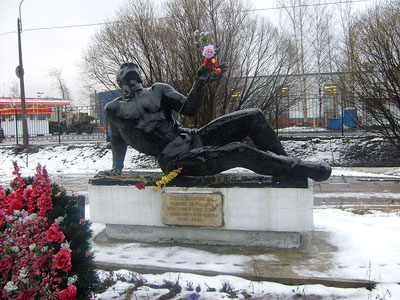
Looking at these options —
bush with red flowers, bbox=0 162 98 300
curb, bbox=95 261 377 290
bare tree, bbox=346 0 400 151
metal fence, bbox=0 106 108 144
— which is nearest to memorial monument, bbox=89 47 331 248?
curb, bbox=95 261 377 290

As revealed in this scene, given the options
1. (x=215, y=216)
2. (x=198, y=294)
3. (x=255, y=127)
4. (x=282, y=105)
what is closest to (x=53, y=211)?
(x=198, y=294)

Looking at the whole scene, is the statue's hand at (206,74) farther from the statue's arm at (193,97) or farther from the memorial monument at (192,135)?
the memorial monument at (192,135)

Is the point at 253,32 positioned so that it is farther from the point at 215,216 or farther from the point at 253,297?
the point at 253,297

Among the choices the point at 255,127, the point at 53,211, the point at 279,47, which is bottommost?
the point at 53,211

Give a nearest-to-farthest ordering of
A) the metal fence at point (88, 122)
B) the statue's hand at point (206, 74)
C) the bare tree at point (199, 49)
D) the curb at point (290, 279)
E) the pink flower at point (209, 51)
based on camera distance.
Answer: the curb at point (290, 279)
the pink flower at point (209, 51)
the statue's hand at point (206, 74)
the bare tree at point (199, 49)
the metal fence at point (88, 122)

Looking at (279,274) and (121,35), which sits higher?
(121,35)

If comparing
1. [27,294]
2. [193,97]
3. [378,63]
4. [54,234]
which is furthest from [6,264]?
[378,63]

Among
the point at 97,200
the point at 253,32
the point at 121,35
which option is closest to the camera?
the point at 97,200

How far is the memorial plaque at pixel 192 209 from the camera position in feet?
13.8

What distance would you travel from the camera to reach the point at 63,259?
2.36 metres

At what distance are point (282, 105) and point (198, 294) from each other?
48.0 ft

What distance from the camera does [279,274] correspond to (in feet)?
11.2

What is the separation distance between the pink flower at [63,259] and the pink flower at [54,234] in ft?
0.28

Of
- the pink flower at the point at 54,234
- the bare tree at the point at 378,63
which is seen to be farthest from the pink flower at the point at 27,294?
the bare tree at the point at 378,63
